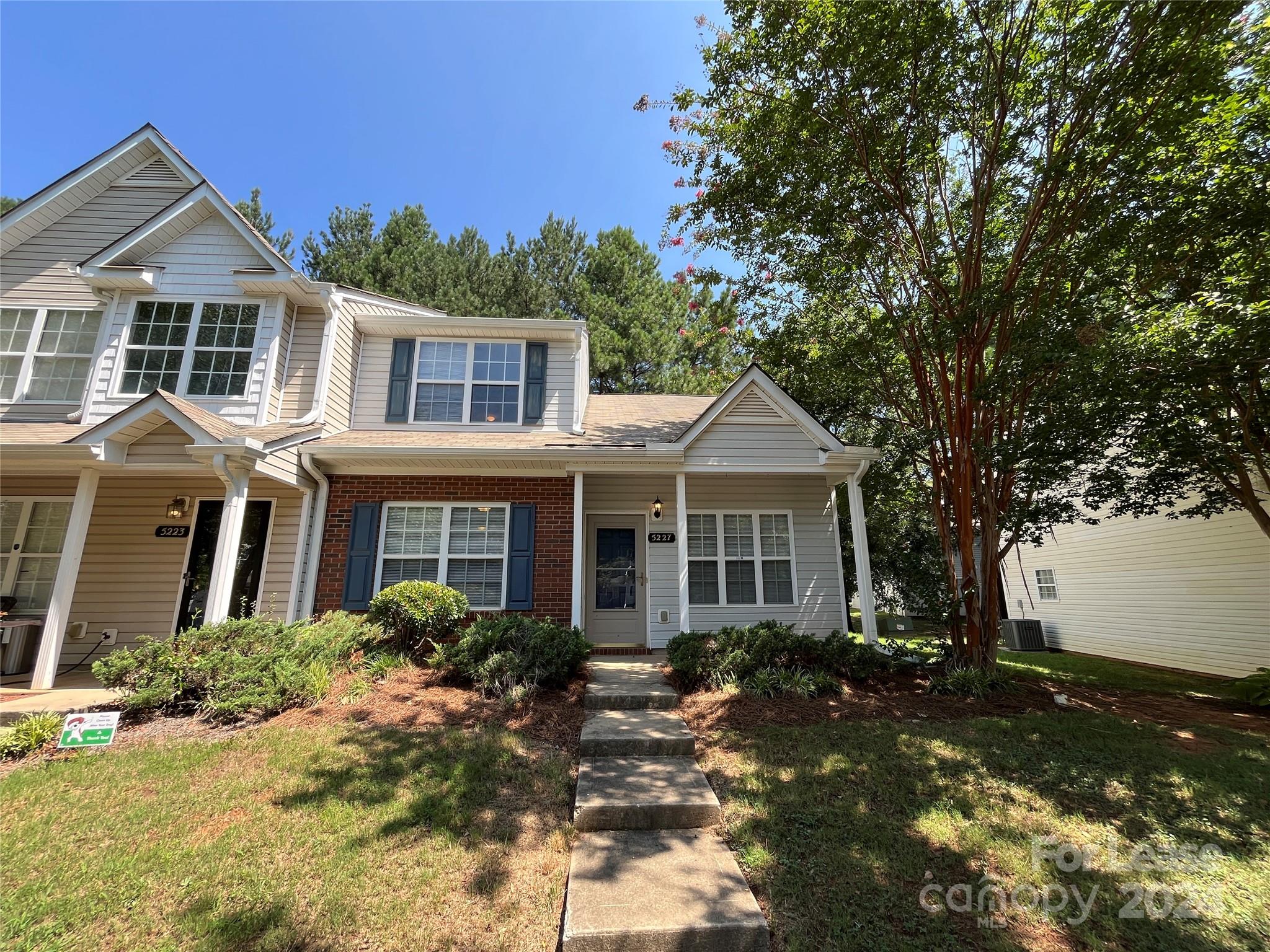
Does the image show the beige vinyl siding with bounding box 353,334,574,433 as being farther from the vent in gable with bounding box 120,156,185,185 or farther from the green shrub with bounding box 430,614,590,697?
the vent in gable with bounding box 120,156,185,185

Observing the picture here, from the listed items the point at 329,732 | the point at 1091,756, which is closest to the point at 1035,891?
the point at 1091,756

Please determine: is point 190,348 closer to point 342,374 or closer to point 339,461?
point 342,374

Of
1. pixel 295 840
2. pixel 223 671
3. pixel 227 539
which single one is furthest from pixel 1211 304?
pixel 227 539

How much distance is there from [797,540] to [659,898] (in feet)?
23.1

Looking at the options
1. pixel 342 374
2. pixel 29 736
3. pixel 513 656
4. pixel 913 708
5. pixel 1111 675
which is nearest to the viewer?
pixel 29 736

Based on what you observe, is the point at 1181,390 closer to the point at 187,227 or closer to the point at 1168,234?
the point at 1168,234

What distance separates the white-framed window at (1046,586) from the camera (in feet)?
47.3

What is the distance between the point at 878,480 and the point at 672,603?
4.86m

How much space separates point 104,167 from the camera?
8.91 m

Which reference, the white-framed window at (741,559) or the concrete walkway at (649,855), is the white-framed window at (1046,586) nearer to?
the white-framed window at (741,559)

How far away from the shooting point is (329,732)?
4.72 meters

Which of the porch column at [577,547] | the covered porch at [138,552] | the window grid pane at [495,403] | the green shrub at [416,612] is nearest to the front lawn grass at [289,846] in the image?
the green shrub at [416,612]

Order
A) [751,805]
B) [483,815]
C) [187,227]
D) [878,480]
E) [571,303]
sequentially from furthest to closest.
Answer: [571,303] → [878,480] → [187,227] → [751,805] → [483,815]

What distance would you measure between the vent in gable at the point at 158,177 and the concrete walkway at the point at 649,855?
1171cm
